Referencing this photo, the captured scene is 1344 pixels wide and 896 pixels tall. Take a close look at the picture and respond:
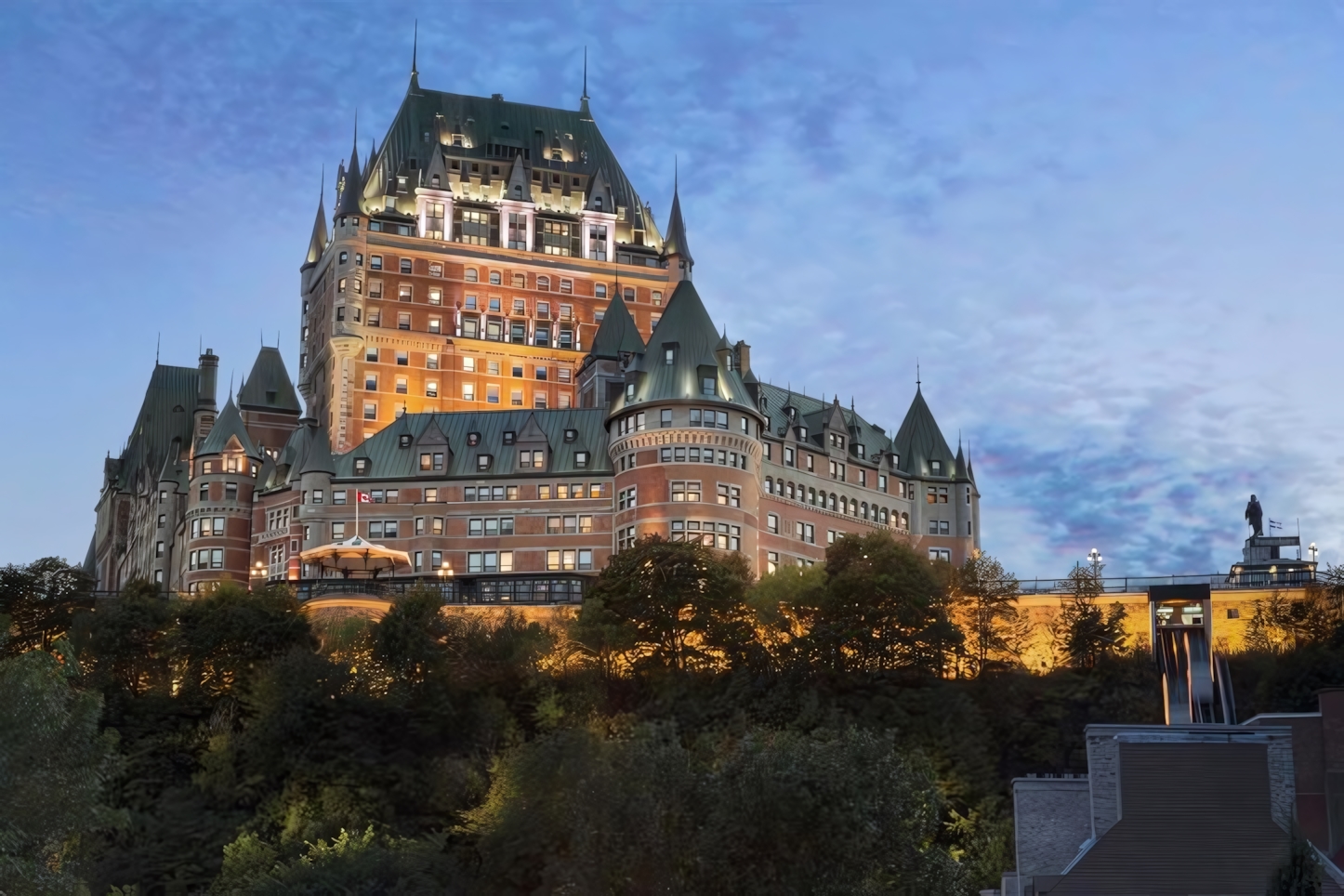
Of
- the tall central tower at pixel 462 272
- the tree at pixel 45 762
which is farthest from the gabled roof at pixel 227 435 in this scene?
the tree at pixel 45 762

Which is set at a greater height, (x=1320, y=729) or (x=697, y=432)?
(x=697, y=432)

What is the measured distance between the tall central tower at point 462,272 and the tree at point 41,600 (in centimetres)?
4170

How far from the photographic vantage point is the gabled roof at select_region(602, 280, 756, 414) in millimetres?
149875

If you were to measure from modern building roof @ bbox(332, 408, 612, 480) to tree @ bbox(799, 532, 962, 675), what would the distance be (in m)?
31.9

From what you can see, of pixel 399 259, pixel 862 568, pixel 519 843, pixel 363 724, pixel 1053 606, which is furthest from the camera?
pixel 399 259

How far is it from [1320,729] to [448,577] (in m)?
72.9

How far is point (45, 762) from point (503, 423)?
307ft

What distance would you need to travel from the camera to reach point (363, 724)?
11688 cm

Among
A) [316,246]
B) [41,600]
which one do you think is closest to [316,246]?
[316,246]

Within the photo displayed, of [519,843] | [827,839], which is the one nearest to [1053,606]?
[519,843]

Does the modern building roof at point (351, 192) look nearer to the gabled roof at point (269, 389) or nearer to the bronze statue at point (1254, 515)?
the gabled roof at point (269, 389)

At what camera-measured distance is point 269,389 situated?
181 m

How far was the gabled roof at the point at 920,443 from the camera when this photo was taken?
6703 inches

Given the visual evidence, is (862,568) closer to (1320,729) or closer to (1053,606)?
(1053,606)
